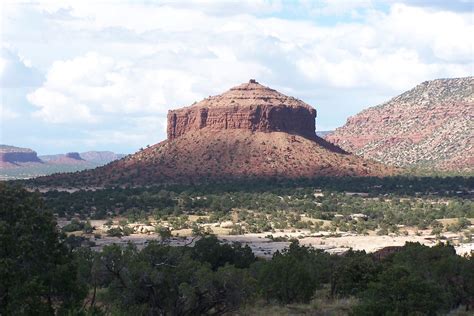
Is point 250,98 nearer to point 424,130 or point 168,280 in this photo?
point 424,130

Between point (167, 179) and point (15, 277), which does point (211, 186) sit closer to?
point (167, 179)

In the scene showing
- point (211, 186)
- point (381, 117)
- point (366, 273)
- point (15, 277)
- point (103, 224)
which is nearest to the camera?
point (15, 277)

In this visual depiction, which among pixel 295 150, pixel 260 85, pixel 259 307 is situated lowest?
pixel 259 307

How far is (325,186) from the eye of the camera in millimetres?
109312

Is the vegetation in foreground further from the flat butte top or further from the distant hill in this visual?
the distant hill

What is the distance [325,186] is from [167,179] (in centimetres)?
2158

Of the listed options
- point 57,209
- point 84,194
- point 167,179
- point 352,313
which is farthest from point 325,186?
point 352,313

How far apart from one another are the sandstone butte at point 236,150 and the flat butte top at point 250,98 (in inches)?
5.9

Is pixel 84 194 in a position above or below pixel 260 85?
below

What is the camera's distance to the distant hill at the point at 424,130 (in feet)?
528

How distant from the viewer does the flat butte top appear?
129875 millimetres

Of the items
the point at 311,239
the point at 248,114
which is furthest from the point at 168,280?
the point at 248,114

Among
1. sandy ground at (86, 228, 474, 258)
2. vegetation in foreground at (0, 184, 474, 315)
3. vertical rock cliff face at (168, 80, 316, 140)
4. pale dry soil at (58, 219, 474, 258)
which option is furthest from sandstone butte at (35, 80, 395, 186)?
vegetation in foreground at (0, 184, 474, 315)

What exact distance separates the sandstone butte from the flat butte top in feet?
0.49
